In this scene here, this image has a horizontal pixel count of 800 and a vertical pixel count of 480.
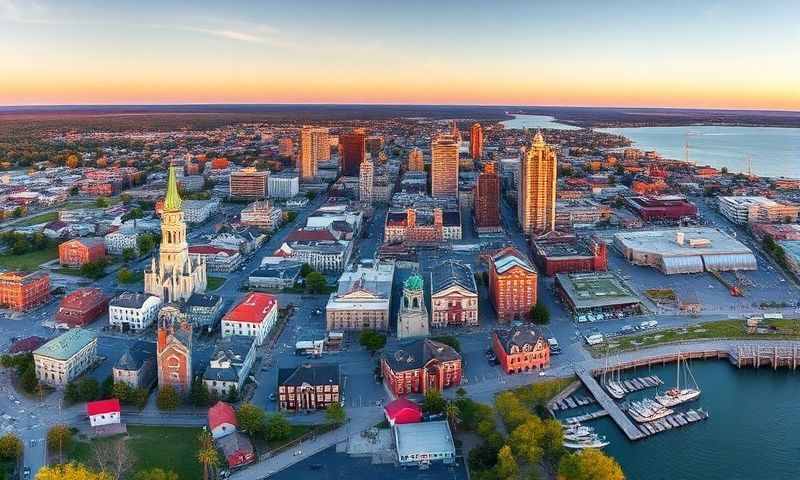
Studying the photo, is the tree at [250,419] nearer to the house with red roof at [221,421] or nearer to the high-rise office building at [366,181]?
the house with red roof at [221,421]

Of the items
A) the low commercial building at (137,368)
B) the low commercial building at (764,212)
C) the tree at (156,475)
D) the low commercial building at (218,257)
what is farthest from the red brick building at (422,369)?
the low commercial building at (764,212)

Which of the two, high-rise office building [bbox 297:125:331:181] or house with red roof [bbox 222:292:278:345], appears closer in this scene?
house with red roof [bbox 222:292:278:345]

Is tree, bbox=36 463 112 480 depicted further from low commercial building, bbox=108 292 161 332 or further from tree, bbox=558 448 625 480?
low commercial building, bbox=108 292 161 332

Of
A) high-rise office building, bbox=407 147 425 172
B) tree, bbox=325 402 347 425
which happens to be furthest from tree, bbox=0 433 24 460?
high-rise office building, bbox=407 147 425 172

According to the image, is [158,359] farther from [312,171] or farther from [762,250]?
[312,171]

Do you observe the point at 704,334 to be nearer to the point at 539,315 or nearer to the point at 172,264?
the point at 539,315

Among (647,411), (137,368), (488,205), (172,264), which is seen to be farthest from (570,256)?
(137,368)
